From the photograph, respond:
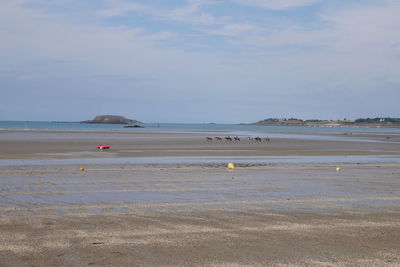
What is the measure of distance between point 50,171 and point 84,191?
5.99 m

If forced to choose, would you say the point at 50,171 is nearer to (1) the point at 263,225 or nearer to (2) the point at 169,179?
(2) the point at 169,179

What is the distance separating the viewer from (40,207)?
1027 cm

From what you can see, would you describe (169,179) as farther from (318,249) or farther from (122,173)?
(318,249)

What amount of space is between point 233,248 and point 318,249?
127 cm

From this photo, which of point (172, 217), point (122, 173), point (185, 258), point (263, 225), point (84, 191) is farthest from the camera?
point (122, 173)

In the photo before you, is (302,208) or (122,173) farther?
(122,173)

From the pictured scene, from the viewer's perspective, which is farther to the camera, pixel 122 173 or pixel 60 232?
pixel 122 173

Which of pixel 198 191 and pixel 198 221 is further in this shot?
pixel 198 191

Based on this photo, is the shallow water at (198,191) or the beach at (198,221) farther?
Result: the shallow water at (198,191)

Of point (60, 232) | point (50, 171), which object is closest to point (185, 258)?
point (60, 232)

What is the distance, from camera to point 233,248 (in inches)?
278

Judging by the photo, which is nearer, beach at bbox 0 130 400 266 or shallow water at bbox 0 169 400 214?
beach at bbox 0 130 400 266

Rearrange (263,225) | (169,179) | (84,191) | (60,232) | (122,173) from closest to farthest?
(60,232), (263,225), (84,191), (169,179), (122,173)

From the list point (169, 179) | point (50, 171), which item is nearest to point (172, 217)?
point (169, 179)
